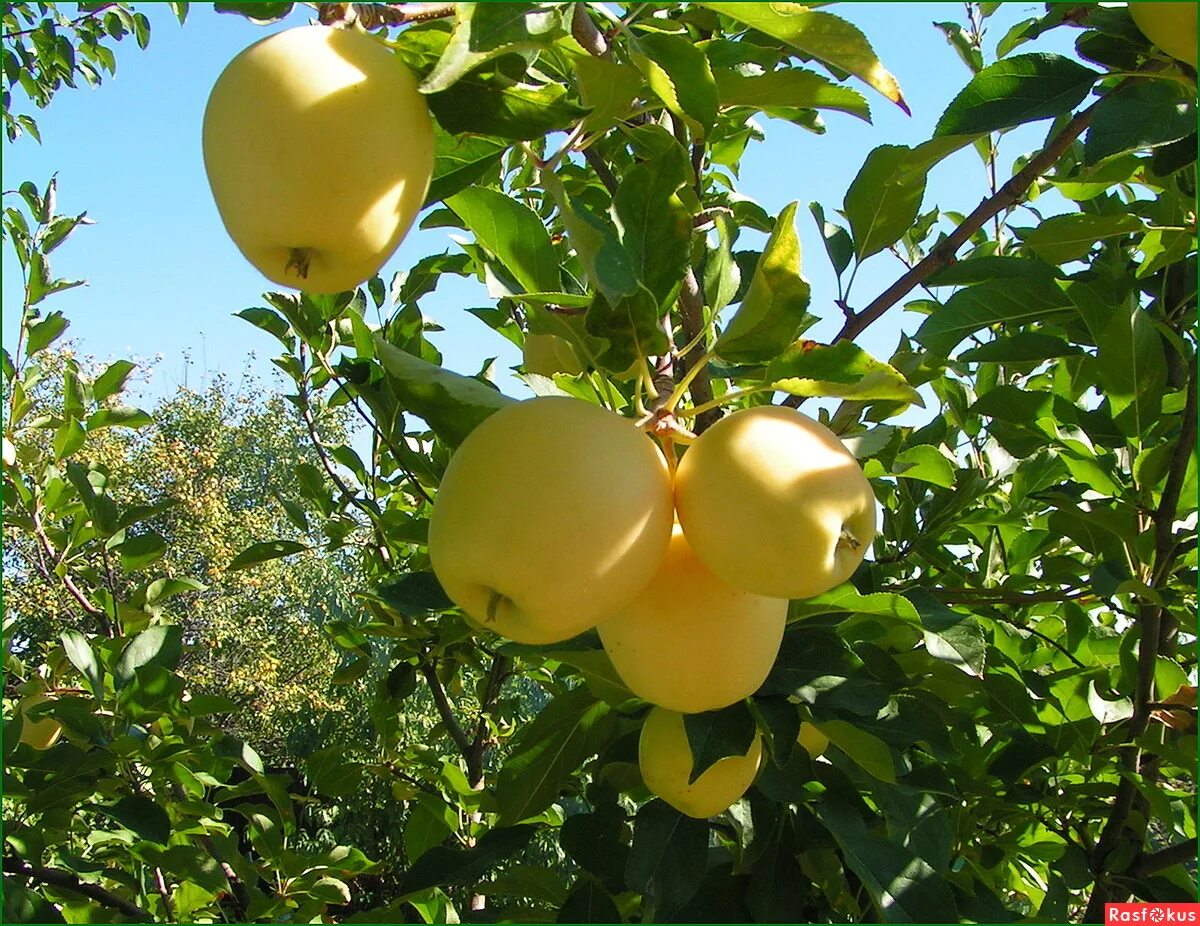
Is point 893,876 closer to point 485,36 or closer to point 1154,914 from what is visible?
point 1154,914

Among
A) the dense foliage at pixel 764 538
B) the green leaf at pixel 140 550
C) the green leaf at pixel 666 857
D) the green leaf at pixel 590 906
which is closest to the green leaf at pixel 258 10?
the dense foliage at pixel 764 538

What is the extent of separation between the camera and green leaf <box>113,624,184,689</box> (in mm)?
1521

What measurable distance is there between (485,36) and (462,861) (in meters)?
0.99

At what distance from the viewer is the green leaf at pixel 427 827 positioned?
5.44 feet

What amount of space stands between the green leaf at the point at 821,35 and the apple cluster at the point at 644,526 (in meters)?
0.25

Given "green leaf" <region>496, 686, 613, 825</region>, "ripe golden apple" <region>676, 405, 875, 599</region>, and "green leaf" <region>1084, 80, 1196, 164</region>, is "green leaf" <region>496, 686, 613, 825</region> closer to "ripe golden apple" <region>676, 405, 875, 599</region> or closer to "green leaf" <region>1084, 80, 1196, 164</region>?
"ripe golden apple" <region>676, 405, 875, 599</region>

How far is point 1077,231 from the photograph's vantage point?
1216mm

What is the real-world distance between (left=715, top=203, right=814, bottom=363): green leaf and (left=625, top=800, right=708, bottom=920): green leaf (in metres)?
0.57

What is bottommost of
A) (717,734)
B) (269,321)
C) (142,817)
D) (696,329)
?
(142,817)

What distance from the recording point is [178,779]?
155 centimetres

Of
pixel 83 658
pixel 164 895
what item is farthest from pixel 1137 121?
pixel 164 895

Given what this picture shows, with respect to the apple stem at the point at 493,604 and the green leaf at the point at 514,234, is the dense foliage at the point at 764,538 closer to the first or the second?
the green leaf at the point at 514,234

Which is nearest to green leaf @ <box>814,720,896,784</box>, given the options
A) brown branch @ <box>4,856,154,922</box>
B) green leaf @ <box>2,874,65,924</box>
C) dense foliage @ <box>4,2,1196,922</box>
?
dense foliage @ <box>4,2,1196,922</box>

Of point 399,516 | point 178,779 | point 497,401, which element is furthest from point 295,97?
point 178,779
